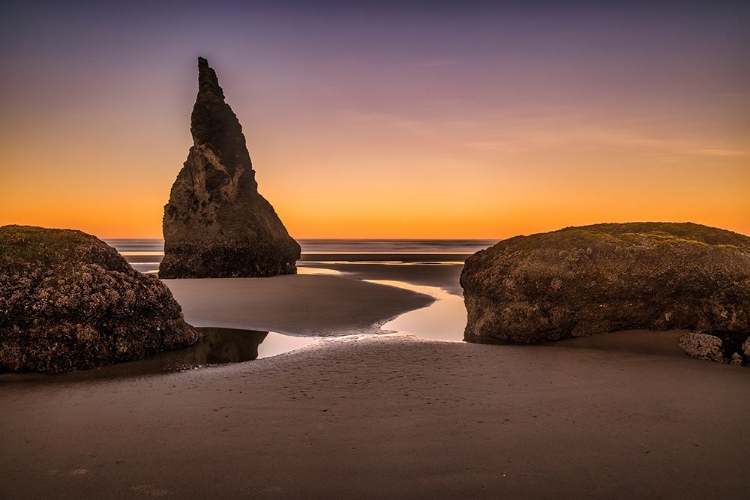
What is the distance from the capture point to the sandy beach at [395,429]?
310cm

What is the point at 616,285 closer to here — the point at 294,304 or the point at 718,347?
the point at 718,347

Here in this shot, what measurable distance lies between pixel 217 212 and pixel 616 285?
17.0 meters

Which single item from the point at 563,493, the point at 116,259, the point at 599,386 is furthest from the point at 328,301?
the point at 563,493

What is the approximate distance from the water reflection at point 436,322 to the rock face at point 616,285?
97 cm

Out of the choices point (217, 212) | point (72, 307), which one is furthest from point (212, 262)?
point (72, 307)

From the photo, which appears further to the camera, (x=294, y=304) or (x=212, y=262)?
(x=212, y=262)

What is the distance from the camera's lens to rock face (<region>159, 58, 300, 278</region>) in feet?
65.8

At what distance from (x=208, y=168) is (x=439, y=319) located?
14372 millimetres

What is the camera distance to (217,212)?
20.7 meters

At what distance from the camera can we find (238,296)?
1355 cm

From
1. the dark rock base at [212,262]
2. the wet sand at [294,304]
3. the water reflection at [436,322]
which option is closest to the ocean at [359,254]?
the dark rock base at [212,262]

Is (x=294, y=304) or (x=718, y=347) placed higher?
(x=718, y=347)

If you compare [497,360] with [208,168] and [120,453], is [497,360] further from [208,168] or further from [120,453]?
[208,168]

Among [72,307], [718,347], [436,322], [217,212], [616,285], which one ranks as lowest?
[436,322]
